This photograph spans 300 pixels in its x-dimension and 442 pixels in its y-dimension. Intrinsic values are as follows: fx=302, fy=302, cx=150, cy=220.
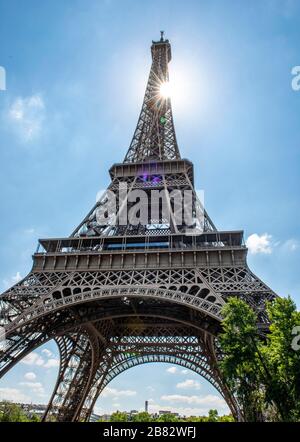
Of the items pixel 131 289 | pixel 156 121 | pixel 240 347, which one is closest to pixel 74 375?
pixel 131 289

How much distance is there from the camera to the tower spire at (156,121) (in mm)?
32500

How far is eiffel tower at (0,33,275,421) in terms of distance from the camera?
17.7m

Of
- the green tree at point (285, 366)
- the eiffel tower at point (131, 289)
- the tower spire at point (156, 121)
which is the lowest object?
the green tree at point (285, 366)

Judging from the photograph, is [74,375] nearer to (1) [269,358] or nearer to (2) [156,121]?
(1) [269,358]

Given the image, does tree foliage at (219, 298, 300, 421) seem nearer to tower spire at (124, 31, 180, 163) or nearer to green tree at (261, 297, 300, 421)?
green tree at (261, 297, 300, 421)

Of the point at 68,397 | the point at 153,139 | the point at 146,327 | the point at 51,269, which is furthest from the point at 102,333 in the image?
the point at 153,139

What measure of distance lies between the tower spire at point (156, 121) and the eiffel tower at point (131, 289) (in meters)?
0.18

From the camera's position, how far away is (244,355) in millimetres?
12672

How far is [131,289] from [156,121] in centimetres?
2422

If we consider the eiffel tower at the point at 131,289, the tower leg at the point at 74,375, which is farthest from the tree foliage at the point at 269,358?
the tower leg at the point at 74,375

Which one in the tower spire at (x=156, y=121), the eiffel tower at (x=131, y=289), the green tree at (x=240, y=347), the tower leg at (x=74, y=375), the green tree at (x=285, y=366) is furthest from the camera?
the tower spire at (x=156, y=121)

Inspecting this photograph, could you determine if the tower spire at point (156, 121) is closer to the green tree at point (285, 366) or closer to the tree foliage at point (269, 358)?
the tree foliage at point (269, 358)

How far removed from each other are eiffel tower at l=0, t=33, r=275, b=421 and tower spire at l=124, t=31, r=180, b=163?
182 millimetres
